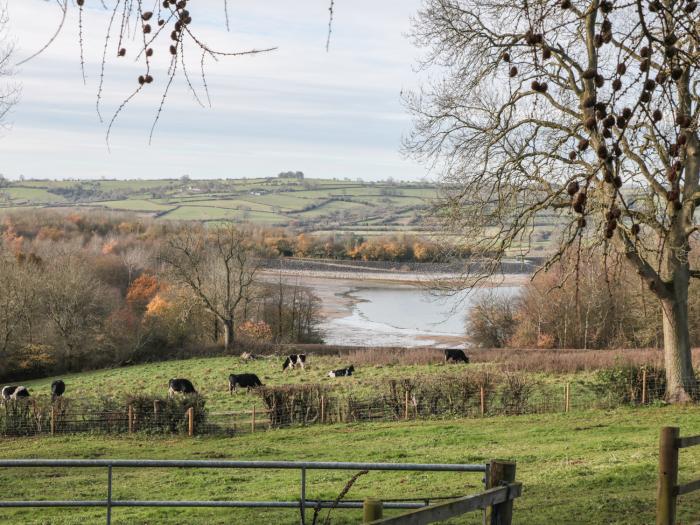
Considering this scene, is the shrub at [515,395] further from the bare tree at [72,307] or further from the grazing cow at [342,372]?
the bare tree at [72,307]

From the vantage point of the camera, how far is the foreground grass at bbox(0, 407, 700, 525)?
988 centimetres

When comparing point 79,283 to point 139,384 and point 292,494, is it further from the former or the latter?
point 292,494

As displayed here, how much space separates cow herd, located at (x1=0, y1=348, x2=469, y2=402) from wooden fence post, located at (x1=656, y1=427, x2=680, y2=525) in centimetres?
1723

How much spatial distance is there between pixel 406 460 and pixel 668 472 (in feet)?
30.1

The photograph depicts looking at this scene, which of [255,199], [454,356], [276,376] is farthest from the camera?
[255,199]

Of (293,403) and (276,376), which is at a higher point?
(293,403)

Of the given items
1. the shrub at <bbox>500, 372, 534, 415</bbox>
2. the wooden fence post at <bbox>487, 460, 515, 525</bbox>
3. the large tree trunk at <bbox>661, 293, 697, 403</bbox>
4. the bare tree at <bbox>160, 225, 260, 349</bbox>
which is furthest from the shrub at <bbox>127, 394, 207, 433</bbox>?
the bare tree at <bbox>160, 225, 260, 349</bbox>

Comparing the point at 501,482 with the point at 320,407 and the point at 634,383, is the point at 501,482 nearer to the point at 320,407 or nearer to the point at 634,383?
the point at 320,407

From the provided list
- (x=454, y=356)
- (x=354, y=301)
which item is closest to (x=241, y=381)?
(x=454, y=356)

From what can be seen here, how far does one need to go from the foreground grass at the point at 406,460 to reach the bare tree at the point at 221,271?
26.9 m

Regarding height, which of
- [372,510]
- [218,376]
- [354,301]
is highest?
[372,510]

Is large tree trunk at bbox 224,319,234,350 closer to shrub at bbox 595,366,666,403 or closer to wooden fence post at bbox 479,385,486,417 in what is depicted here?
wooden fence post at bbox 479,385,486,417

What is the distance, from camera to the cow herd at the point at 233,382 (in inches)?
978

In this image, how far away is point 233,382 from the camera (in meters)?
27.8
